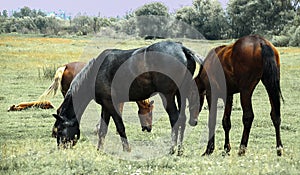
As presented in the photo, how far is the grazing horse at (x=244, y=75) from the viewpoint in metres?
7.51

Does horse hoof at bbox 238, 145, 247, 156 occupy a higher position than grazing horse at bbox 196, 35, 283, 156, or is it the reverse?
grazing horse at bbox 196, 35, 283, 156

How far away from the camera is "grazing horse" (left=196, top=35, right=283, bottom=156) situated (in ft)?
24.6

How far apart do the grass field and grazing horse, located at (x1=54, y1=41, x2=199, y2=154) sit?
1.56 ft

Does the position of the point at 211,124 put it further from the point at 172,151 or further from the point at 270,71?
the point at 270,71

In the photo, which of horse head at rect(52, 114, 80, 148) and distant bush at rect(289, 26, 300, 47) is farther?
distant bush at rect(289, 26, 300, 47)

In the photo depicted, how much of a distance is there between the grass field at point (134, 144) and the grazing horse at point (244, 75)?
0.57 meters

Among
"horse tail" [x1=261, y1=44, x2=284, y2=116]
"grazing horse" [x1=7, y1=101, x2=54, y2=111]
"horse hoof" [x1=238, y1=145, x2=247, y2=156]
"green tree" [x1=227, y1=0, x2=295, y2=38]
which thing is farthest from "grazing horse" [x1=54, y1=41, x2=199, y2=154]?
"green tree" [x1=227, y1=0, x2=295, y2=38]

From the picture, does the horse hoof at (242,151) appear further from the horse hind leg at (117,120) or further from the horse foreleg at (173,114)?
the horse hind leg at (117,120)

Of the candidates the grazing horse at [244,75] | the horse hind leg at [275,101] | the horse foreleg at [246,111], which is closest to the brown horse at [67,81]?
the grazing horse at [244,75]

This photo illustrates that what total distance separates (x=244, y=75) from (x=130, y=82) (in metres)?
1.90

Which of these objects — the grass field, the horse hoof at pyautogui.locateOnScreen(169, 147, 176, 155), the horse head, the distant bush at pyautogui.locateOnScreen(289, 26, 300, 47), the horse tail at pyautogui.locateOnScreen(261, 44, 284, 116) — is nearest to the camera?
the grass field

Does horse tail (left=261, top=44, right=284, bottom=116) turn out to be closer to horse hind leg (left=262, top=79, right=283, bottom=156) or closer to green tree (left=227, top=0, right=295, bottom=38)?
horse hind leg (left=262, top=79, right=283, bottom=156)

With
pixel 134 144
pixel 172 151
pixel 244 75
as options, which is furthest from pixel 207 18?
pixel 172 151

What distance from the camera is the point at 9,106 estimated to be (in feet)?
50.3
